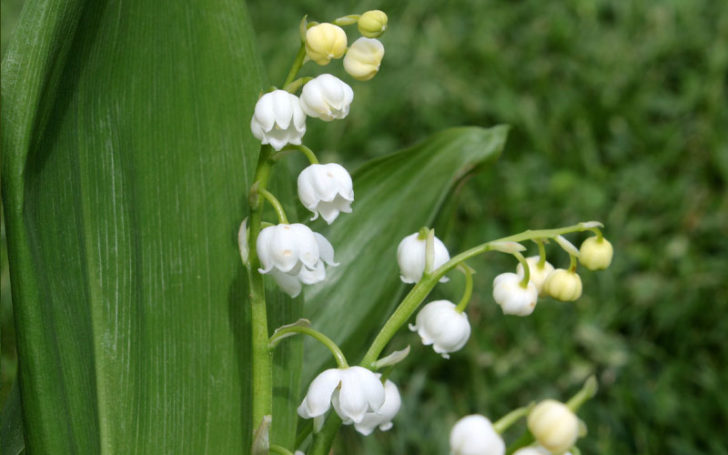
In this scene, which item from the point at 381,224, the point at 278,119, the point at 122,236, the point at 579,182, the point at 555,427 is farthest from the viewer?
the point at 579,182

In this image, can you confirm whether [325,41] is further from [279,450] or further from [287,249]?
[279,450]

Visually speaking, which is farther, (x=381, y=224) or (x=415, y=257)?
(x=381, y=224)

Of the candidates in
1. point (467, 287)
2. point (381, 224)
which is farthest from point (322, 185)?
point (381, 224)

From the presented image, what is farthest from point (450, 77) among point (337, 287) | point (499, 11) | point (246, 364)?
point (246, 364)

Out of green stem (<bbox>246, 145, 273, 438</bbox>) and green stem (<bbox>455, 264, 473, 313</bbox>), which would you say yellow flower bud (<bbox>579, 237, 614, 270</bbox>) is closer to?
green stem (<bbox>455, 264, 473, 313</bbox>)

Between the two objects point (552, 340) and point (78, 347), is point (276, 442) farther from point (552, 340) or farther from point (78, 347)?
point (552, 340)

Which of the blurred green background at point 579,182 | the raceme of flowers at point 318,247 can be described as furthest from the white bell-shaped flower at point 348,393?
the blurred green background at point 579,182
